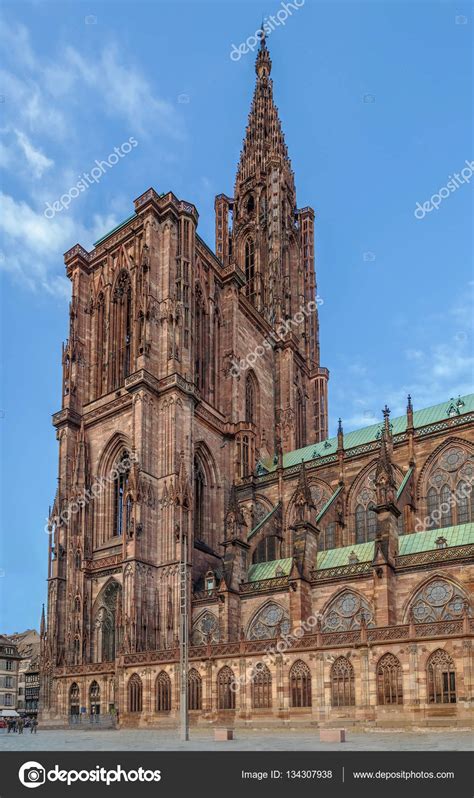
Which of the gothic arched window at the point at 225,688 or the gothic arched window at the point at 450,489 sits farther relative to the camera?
the gothic arched window at the point at 450,489

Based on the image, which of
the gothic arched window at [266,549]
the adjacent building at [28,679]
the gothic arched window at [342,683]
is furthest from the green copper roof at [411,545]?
the adjacent building at [28,679]

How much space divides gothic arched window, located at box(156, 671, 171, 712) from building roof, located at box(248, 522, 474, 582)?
24.9 ft

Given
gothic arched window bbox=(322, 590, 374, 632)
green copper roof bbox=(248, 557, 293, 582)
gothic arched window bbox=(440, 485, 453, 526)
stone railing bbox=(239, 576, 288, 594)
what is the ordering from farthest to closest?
green copper roof bbox=(248, 557, 293, 582) < gothic arched window bbox=(440, 485, 453, 526) < stone railing bbox=(239, 576, 288, 594) < gothic arched window bbox=(322, 590, 374, 632)

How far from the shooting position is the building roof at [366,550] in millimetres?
38406

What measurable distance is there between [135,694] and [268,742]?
18568mm

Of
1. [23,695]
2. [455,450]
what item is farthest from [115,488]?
[23,695]

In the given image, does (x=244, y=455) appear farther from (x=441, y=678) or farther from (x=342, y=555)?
(x=441, y=678)

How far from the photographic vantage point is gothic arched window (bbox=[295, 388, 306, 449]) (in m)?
67.9

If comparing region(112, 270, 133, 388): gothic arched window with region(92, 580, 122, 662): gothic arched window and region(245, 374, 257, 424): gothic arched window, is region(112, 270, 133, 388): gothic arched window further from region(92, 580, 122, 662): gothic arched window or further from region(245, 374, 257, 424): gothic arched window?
region(92, 580, 122, 662): gothic arched window

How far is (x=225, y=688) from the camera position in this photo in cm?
3725

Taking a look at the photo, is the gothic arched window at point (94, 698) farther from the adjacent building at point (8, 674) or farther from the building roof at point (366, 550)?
the adjacent building at point (8, 674)

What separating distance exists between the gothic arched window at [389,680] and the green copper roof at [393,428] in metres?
18.1

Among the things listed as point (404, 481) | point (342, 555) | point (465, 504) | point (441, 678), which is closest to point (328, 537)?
point (342, 555)

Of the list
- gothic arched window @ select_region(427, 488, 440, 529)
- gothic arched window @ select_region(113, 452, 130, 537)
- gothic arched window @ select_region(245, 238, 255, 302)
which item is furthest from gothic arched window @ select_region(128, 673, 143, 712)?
gothic arched window @ select_region(245, 238, 255, 302)
